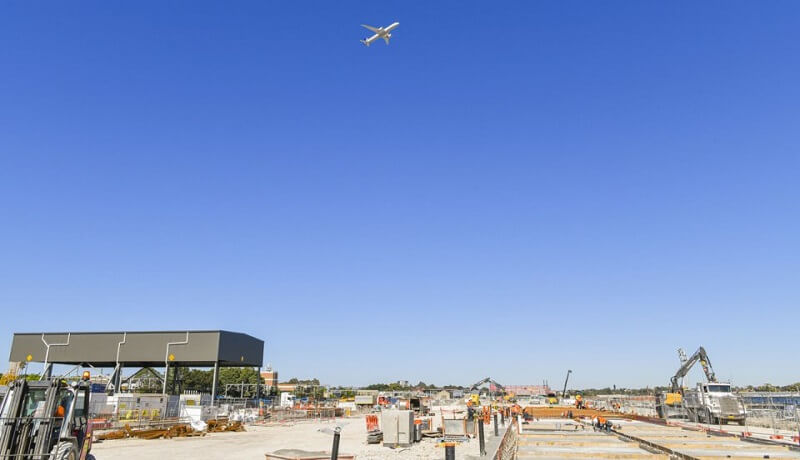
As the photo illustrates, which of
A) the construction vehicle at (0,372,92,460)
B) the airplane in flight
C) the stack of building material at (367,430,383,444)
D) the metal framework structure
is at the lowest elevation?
the stack of building material at (367,430,383,444)

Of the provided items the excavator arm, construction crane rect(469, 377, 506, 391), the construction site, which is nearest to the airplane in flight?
the construction site

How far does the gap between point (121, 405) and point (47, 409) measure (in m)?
Answer: 33.2

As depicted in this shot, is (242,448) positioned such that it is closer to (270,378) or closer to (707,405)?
(707,405)

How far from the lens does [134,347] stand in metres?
55.2

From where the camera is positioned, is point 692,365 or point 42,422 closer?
point 42,422

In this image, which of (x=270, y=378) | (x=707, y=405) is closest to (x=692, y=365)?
(x=707, y=405)

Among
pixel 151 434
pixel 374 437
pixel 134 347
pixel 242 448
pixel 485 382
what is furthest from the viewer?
pixel 485 382

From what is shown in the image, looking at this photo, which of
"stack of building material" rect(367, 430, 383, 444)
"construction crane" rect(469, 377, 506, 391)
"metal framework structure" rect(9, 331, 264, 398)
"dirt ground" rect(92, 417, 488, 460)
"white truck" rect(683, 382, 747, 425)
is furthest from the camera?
"construction crane" rect(469, 377, 506, 391)

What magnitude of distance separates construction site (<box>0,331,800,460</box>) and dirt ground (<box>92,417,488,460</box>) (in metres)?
0.07

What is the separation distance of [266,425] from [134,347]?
1818 cm

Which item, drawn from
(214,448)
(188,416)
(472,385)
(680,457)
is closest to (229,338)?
(188,416)

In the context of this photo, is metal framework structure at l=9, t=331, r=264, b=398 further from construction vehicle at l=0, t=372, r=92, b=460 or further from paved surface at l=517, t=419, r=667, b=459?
construction vehicle at l=0, t=372, r=92, b=460

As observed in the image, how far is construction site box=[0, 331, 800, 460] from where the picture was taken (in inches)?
484

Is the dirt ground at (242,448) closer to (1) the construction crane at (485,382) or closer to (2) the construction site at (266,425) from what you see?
(2) the construction site at (266,425)
